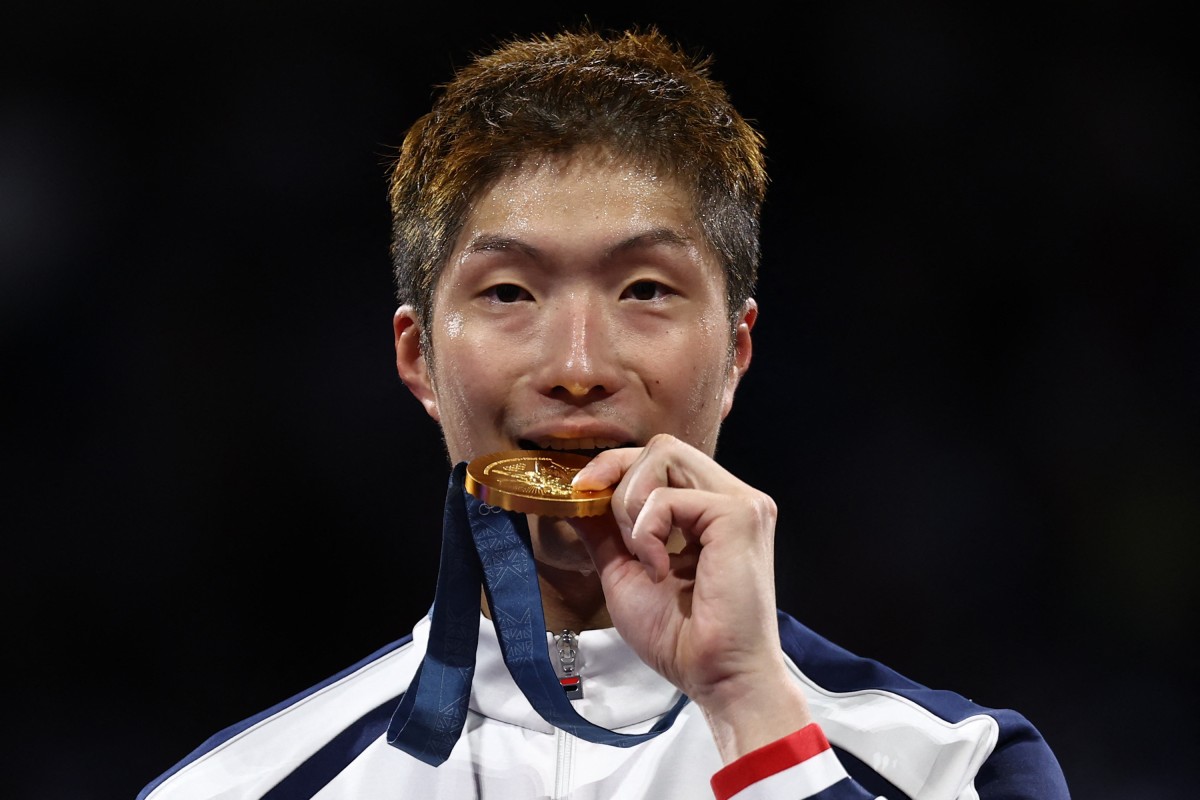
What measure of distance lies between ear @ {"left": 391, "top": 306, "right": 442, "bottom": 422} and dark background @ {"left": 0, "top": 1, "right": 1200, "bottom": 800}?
3.18 ft

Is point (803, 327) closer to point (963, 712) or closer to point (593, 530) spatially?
point (963, 712)

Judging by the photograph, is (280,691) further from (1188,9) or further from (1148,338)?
(1188,9)

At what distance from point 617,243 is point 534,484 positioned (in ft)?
1.46

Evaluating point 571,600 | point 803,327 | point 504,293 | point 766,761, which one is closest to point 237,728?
point 571,600

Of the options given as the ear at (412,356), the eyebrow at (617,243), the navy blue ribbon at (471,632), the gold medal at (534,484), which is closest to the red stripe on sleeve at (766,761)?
the navy blue ribbon at (471,632)

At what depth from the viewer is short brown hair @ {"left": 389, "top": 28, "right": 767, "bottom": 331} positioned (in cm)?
204

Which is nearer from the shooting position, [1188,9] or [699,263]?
[699,263]

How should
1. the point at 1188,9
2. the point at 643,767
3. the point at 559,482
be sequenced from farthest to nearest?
the point at 1188,9
the point at 643,767
the point at 559,482

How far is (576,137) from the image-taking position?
6.64 ft

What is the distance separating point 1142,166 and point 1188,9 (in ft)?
1.44

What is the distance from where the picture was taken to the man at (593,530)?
5.57 feet

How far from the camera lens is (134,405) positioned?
3016 mm

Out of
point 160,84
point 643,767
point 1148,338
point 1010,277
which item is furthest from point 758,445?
point 160,84

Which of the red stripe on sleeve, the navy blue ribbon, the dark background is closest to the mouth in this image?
the navy blue ribbon
